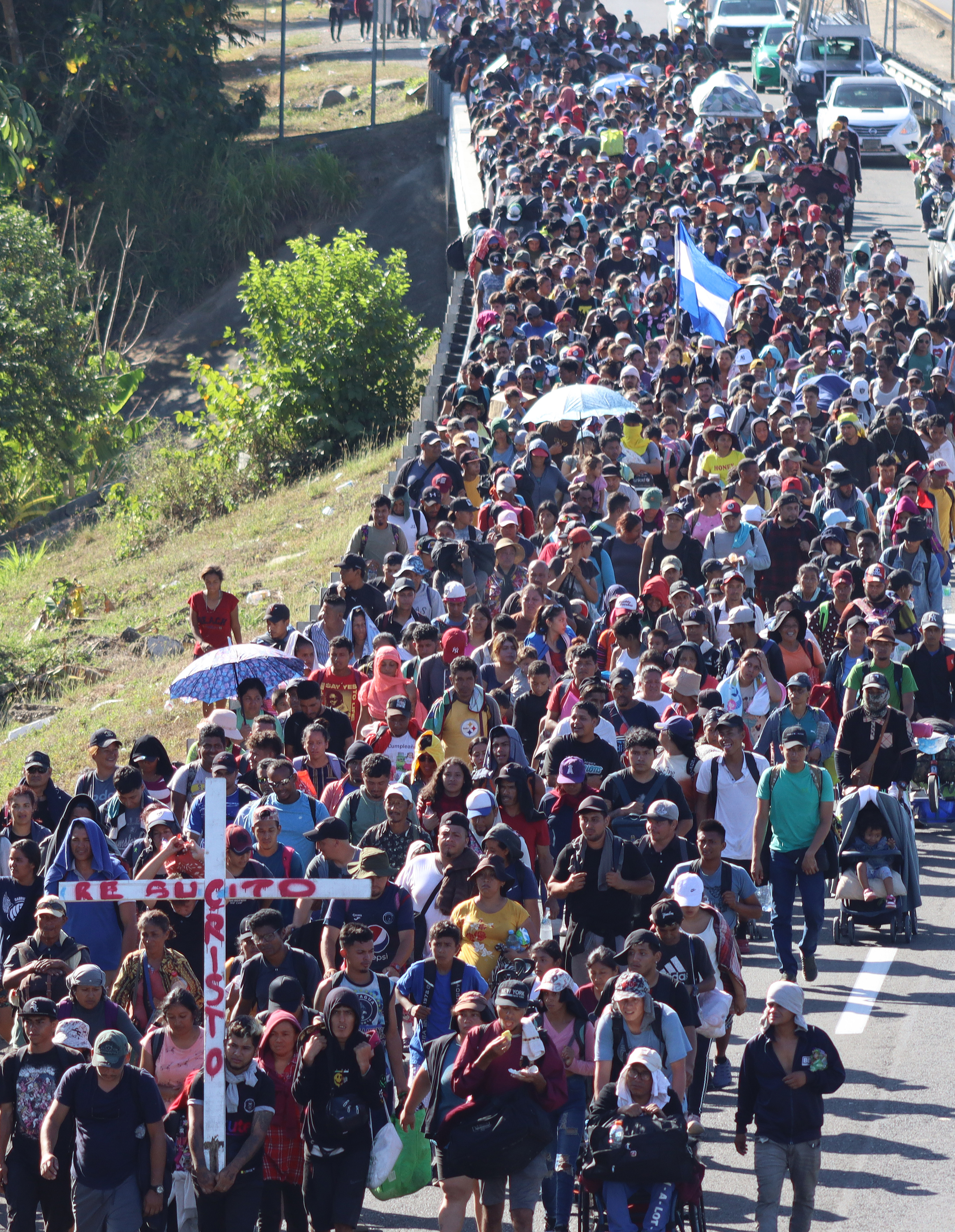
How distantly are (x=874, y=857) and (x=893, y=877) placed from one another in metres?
0.17

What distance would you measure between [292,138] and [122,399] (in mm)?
18028

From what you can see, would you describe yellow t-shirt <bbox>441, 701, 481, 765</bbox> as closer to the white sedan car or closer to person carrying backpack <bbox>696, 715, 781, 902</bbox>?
person carrying backpack <bbox>696, 715, 781, 902</bbox>

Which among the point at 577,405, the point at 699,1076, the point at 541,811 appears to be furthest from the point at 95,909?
the point at 577,405

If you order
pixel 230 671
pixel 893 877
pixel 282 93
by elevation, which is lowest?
pixel 893 877

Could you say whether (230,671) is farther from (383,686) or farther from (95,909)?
(95,909)

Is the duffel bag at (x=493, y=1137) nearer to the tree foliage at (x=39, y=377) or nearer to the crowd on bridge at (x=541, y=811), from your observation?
the crowd on bridge at (x=541, y=811)

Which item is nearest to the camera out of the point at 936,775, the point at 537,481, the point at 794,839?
the point at 794,839

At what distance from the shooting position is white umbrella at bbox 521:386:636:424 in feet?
57.3

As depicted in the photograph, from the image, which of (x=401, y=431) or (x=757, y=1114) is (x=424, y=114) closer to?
(x=401, y=431)

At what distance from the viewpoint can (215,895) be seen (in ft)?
27.0

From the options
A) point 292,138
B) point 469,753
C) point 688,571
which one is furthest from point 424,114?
point 469,753

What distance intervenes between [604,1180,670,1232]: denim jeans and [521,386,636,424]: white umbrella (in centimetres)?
1027

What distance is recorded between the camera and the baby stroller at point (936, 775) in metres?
14.0

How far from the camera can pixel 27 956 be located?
9445mm
